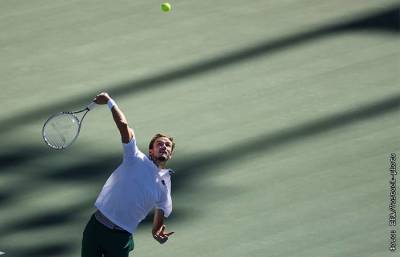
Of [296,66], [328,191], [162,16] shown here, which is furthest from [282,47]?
[328,191]

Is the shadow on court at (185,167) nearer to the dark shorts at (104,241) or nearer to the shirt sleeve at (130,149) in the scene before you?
the dark shorts at (104,241)

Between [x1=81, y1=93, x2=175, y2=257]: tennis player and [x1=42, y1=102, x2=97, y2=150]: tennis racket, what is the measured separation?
2.34ft

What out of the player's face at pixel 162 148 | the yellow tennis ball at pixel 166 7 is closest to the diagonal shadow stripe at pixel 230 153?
the player's face at pixel 162 148

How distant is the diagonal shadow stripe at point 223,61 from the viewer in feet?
61.6

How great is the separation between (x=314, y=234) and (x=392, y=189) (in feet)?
4.93

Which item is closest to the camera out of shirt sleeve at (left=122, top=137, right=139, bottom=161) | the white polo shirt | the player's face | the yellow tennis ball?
shirt sleeve at (left=122, top=137, right=139, bottom=161)

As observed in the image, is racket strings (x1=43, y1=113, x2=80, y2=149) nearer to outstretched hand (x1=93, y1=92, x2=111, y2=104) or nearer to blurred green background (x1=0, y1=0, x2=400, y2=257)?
outstretched hand (x1=93, y1=92, x2=111, y2=104)

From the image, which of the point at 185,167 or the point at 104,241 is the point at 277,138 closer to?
the point at 185,167

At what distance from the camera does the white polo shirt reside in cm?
1339

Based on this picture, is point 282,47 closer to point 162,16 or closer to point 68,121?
point 162,16

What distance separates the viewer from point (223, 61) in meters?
20.2

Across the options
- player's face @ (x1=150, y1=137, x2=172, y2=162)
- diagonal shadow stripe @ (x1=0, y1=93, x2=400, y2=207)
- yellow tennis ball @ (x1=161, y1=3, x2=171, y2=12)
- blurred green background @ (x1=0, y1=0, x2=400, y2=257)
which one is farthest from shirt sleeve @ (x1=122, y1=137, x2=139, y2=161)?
yellow tennis ball @ (x1=161, y1=3, x2=171, y2=12)

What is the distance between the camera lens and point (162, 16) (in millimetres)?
21750

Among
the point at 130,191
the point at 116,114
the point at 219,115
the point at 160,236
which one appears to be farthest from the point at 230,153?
the point at 116,114
